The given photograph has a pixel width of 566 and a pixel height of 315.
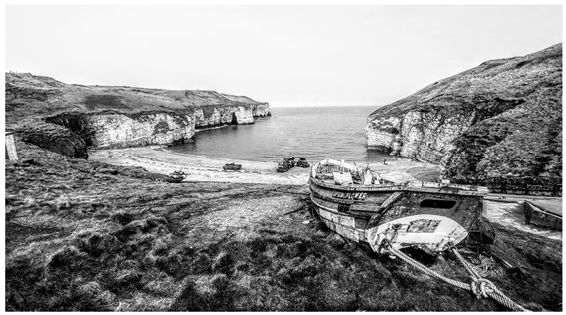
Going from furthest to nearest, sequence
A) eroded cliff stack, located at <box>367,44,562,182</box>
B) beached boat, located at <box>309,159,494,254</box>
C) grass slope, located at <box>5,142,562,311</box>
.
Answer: eroded cliff stack, located at <box>367,44,562,182</box> → beached boat, located at <box>309,159,494,254</box> → grass slope, located at <box>5,142,562,311</box>

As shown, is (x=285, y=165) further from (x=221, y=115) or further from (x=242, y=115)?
(x=242, y=115)

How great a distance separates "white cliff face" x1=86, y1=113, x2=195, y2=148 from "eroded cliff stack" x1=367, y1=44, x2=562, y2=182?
53.2 m

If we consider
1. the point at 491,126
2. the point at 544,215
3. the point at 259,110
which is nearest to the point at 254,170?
Answer: the point at 491,126

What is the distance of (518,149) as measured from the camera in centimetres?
2631

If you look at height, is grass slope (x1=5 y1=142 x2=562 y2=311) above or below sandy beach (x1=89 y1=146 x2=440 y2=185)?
above

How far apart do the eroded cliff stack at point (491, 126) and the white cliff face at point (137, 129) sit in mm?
53219

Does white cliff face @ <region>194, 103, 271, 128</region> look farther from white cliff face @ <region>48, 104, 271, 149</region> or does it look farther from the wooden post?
the wooden post

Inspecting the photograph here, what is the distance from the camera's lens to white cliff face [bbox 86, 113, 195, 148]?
61562 millimetres

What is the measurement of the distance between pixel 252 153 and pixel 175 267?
49859 mm

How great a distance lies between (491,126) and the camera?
31.1 m

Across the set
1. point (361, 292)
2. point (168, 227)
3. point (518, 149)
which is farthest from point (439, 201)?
point (518, 149)

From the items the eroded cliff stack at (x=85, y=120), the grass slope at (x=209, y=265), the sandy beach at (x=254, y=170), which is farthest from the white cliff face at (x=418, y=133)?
the eroded cliff stack at (x=85, y=120)

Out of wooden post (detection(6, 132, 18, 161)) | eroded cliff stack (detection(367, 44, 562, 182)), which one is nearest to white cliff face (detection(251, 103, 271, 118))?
eroded cliff stack (detection(367, 44, 562, 182))

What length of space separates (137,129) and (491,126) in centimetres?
7206
